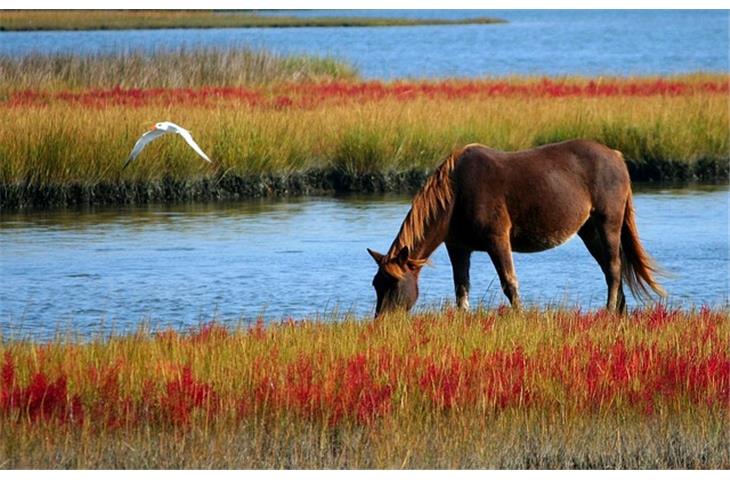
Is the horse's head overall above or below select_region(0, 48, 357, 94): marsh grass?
above

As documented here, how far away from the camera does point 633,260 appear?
10.1m

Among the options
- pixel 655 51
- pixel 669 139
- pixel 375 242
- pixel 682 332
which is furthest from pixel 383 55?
pixel 682 332

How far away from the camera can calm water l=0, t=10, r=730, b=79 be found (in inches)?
1865

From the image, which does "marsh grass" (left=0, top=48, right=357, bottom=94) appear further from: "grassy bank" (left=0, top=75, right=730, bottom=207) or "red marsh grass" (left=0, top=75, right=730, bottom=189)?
"grassy bank" (left=0, top=75, right=730, bottom=207)

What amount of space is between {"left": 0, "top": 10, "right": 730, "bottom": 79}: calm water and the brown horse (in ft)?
77.7

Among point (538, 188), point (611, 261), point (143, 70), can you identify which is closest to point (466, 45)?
point (143, 70)

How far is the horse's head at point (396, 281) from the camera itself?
8672 mm

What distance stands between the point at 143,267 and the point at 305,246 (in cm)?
198

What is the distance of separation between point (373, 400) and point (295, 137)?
11456mm

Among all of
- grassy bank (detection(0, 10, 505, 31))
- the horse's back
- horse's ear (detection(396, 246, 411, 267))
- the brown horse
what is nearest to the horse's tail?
the brown horse

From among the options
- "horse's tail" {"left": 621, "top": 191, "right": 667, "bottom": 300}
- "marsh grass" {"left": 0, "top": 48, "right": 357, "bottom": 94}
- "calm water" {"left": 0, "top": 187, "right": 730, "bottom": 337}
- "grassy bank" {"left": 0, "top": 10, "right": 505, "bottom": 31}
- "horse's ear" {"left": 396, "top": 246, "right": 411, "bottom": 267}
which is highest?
"horse's ear" {"left": 396, "top": 246, "right": 411, "bottom": 267}

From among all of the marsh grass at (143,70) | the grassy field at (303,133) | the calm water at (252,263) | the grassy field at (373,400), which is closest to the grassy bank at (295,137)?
the grassy field at (303,133)

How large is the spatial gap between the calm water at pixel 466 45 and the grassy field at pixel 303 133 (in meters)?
11.3

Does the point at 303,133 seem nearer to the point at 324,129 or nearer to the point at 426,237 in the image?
the point at 324,129
